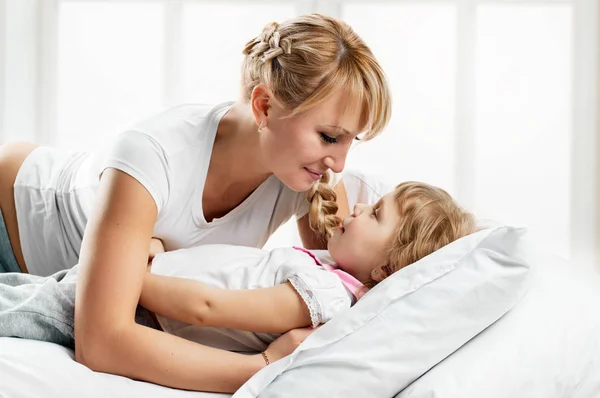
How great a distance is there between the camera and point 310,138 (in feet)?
5.19

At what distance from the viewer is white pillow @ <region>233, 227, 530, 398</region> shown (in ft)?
4.15

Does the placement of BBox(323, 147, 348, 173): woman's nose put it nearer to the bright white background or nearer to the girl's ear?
the girl's ear

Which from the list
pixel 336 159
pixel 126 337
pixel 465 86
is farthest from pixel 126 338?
pixel 465 86

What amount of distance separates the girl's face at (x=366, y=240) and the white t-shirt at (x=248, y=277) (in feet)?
0.17

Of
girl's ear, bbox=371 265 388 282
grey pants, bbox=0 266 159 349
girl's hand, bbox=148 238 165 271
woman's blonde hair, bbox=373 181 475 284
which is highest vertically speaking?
woman's blonde hair, bbox=373 181 475 284

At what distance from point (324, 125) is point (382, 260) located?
Answer: 32cm

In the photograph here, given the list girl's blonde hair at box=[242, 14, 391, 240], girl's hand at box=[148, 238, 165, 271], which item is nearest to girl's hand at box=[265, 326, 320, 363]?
girl's hand at box=[148, 238, 165, 271]

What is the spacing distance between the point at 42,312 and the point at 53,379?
0.24m

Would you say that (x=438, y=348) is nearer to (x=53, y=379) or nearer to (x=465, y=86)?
(x=53, y=379)

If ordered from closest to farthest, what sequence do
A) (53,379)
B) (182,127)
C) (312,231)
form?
(53,379) < (182,127) < (312,231)

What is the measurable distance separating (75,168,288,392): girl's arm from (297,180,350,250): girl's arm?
0.61 meters

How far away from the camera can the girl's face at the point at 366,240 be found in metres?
1.59

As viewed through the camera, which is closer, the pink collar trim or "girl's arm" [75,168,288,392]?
"girl's arm" [75,168,288,392]

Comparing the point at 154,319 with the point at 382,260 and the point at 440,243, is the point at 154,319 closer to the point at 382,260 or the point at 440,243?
the point at 382,260
